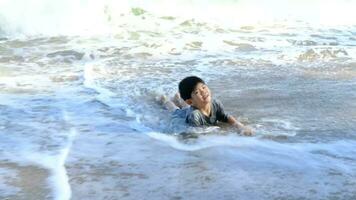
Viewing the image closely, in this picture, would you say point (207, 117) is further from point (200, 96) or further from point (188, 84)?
point (188, 84)

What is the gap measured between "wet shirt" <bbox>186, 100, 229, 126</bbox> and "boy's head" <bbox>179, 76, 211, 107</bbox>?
108 mm

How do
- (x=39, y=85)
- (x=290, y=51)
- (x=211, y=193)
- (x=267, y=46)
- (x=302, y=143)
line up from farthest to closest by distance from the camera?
(x=267, y=46)
(x=290, y=51)
(x=39, y=85)
(x=302, y=143)
(x=211, y=193)

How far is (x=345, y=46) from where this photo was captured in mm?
11242

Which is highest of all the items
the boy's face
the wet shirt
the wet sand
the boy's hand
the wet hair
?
the wet hair

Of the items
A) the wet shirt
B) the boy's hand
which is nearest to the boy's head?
the wet shirt

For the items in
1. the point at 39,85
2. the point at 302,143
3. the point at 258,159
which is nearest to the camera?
the point at 258,159

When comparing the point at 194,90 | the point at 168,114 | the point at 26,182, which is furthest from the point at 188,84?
the point at 26,182

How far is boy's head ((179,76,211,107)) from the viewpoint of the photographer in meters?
5.38

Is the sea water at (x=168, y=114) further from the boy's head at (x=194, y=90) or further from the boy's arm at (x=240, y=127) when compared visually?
the boy's head at (x=194, y=90)

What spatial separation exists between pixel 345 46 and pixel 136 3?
7.56 metres

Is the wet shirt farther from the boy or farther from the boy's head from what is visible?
the boy's head

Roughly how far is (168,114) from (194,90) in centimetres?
93

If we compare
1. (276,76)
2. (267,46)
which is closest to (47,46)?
(267,46)

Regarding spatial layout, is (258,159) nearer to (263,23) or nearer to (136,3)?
(263,23)
